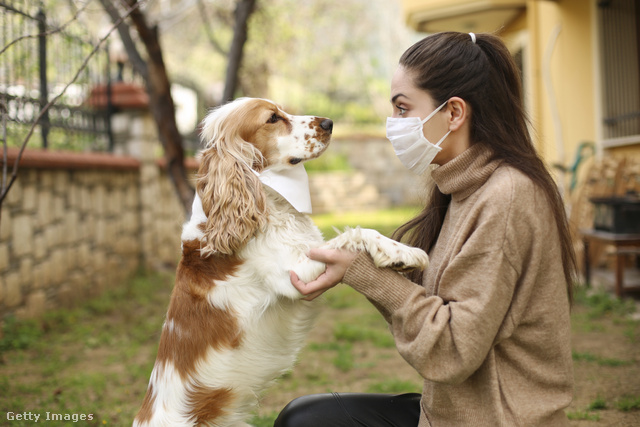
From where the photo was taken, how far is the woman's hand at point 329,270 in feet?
6.52

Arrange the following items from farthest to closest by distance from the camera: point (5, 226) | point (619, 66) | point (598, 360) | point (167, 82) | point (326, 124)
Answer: point (619, 66) < point (167, 82) < point (5, 226) < point (598, 360) < point (326, 124)

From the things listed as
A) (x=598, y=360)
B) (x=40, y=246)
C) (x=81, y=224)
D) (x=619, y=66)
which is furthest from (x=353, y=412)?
(x=619, y=66)

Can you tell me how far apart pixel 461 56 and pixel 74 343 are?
176 inches

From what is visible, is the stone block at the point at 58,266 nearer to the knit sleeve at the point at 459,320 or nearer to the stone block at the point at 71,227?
the stone block at the point at 71,227

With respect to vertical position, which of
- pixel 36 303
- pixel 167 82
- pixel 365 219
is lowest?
pixel 36 303

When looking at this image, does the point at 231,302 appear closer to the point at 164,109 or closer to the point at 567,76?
the point at 164,109

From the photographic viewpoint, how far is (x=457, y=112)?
1.90 meters

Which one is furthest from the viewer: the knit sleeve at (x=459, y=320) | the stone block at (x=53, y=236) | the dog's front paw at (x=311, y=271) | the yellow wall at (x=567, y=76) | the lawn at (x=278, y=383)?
the yellow wall at (x=567, y=76)

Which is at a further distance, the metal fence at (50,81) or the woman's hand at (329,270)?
the metal fence at (50,81)

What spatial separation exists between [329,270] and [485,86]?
0.81 m

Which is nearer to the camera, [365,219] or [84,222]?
[84,222]

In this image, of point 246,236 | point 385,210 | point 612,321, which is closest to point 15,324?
point 246,236

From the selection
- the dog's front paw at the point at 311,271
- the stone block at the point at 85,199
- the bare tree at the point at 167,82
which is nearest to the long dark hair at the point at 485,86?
the dog's front paw at the point at 311,271

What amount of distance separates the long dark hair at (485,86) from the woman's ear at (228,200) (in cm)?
79
